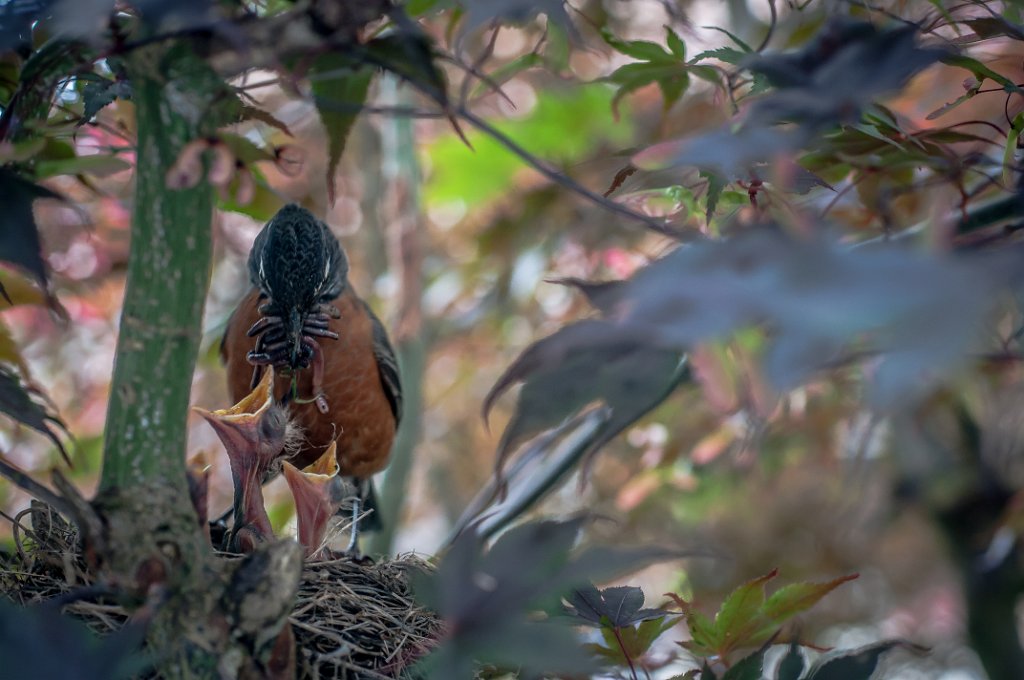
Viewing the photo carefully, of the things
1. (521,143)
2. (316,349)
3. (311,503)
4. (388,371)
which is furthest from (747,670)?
(521,143)

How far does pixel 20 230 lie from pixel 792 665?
955 millimetres

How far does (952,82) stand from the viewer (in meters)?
2.08

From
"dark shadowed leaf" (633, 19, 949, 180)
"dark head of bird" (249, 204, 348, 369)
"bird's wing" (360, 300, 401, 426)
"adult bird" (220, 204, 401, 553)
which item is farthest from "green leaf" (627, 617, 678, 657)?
"bird's wing" (360, 300, 401, 426)

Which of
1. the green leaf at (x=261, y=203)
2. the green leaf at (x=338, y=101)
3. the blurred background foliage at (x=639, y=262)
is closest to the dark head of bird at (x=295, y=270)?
the blurred background foliage at (x=639, y=262)

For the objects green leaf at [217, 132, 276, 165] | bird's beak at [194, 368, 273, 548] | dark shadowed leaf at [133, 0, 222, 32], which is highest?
dark shadowed leaf at [133, 0, 222, 32]

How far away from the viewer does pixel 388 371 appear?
242cm

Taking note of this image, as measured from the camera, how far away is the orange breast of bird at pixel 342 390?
2127 millimetres

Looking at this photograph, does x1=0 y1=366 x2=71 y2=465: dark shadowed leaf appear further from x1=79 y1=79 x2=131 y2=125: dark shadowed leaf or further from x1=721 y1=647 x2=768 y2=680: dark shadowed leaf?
x1=721 y1=647 x2=768 y2=680: dark shadowed leaf

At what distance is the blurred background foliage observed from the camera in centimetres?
116

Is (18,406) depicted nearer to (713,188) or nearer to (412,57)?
(412,57)

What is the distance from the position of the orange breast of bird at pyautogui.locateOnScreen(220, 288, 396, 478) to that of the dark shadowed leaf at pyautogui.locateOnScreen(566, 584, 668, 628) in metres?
1.09

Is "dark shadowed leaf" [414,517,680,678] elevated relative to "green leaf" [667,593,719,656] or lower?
elevated

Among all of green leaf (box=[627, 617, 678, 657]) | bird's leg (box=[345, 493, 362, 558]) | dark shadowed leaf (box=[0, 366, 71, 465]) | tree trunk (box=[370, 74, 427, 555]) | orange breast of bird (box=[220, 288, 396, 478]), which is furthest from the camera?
tree trunk (box=[370, 74, 427, 555])

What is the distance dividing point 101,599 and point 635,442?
5.47ft
